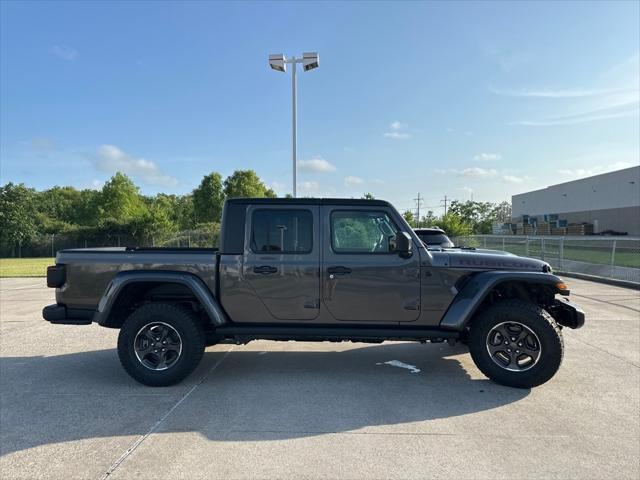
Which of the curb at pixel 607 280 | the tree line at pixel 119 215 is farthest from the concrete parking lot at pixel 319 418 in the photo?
the tree line at pixel 119 215

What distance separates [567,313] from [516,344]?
2.40 feet

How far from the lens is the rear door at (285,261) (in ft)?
14.1

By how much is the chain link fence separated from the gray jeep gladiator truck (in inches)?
394

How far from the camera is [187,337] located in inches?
168

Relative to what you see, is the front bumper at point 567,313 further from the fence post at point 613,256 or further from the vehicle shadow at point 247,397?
the fence post at point 613,256

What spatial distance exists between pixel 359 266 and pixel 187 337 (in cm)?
197

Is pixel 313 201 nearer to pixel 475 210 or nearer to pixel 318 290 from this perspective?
pixel 318 290

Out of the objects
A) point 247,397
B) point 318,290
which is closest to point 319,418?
point 247,397

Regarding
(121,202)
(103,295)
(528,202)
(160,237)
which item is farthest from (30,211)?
(528,202)

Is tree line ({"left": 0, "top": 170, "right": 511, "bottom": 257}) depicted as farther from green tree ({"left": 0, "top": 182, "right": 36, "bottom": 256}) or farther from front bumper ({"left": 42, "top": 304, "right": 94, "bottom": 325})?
front bumper ({"left": 42, "top": 304, "right": 94, "bottom": 325})

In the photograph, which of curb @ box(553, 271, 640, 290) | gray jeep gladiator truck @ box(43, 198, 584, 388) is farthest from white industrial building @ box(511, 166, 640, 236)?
gray jeep gladiator truck @ box(43, 198, 584, 388)

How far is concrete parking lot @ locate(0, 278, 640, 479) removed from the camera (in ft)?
9.27

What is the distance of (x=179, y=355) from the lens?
4.31 m

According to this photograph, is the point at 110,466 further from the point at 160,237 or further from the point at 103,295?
the point at 160,237
